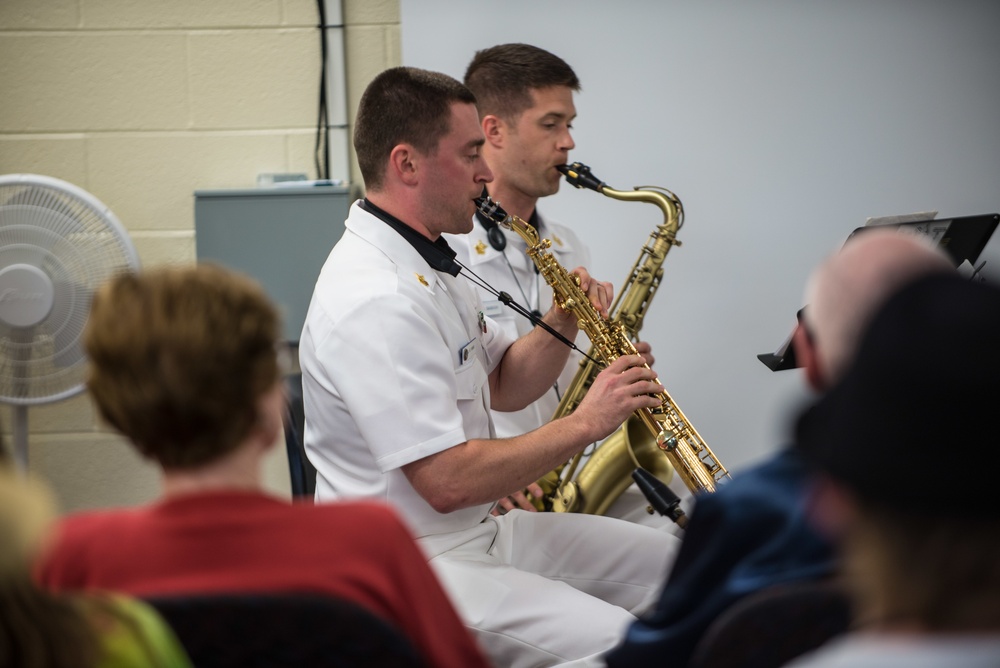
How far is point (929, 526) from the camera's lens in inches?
27.5

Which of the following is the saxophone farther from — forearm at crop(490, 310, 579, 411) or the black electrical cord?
the black electrical cord

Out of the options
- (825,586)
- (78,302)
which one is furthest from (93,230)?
(825,586)

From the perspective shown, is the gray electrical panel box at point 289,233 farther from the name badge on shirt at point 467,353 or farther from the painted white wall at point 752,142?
the name badge on shirt at point 467,353

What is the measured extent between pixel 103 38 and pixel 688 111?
1875 mm

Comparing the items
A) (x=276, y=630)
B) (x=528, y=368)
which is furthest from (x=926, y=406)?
(x=528, y=368)

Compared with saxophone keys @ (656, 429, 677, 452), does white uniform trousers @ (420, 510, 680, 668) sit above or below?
below

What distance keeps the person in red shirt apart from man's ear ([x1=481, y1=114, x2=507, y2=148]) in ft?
6.65

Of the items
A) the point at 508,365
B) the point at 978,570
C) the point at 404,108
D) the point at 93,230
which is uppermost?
the point at 404,108

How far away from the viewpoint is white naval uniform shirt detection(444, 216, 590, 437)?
9.55 feet

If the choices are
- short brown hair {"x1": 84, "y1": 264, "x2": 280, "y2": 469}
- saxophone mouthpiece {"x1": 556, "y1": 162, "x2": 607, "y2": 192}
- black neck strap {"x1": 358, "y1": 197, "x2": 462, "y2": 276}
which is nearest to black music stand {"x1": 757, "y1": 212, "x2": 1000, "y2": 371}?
black neck strap {"x1": 358, "y1": 197, "x2": 462, "y2": 276}

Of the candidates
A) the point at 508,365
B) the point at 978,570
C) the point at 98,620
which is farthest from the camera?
the point at 508,365

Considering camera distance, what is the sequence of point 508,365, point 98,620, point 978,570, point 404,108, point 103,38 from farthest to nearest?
point 103,38 < point 508,365 < point 404,108 < point 98,620 < point 978,570

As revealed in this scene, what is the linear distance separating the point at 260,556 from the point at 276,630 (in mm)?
86

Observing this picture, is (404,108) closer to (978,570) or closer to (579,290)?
(579,290)
